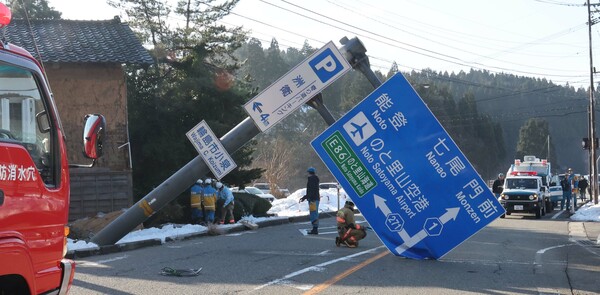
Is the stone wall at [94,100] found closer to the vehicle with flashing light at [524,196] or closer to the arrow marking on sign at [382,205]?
the arrow marking on sign at [382,205]

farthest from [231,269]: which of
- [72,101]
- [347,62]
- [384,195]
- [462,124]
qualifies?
[462,124]

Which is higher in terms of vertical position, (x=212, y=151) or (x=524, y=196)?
(x=212, y=151)

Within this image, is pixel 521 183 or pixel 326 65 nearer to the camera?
pixel 326 65

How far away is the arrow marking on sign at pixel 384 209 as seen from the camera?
484 inches

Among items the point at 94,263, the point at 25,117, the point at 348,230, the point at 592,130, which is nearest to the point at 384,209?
the point at 348,230

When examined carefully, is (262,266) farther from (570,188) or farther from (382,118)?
(570,188)

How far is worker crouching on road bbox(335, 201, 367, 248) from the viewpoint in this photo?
14.7 meters

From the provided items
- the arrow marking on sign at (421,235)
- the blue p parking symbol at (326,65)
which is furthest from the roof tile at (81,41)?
the arrow marking on sign at (421,235)

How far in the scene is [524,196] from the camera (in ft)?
95.9

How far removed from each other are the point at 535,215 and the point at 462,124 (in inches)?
1765

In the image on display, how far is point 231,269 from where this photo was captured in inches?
442

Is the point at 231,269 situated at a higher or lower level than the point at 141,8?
lower

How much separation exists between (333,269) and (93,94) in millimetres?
12264

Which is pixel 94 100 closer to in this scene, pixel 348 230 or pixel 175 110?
pixel 175 110
